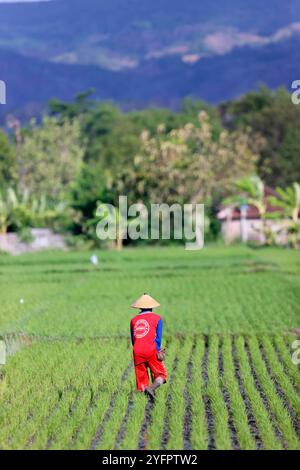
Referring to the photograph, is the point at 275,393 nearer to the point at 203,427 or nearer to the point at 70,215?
the point at 203,427

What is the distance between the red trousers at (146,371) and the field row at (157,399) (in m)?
0.11

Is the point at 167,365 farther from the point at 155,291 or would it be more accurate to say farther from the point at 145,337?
the point at 155,291

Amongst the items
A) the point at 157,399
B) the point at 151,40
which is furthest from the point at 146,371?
the point at 151,40

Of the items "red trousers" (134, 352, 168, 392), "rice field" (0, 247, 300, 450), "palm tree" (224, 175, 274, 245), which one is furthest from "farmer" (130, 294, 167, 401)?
"palm tree" (224, 175, 274, 245)

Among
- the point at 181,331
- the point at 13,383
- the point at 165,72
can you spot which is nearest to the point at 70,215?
the point at 181,331

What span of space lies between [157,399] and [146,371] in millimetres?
257

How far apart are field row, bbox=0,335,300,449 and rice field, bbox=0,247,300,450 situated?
0.01 m

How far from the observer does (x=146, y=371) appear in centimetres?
646

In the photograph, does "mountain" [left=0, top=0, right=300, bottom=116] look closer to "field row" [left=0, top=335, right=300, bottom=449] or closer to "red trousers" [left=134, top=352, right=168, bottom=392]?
"field row" [left=0, top=335, right=300, bottom=449]

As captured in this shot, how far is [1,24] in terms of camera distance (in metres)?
68.1

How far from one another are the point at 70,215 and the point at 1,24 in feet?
154
